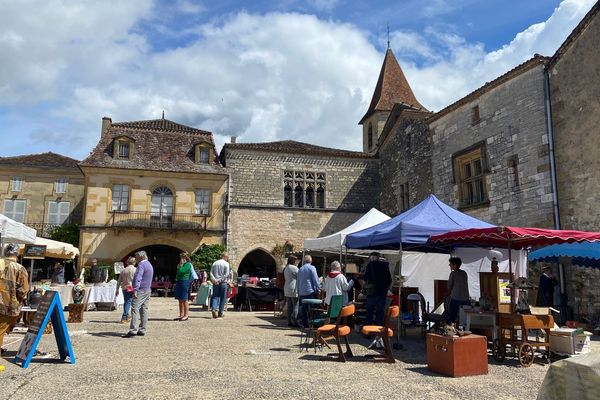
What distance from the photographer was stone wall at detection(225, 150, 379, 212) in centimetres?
2347

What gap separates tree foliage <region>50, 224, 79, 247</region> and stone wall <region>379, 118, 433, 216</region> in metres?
15.6

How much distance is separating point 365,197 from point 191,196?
893cm

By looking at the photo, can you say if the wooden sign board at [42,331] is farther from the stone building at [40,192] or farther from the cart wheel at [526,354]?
the stone building at [40,192]

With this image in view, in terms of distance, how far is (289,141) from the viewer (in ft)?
88.3

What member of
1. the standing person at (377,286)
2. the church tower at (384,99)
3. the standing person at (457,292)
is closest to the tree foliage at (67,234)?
the church tower at (384,99)

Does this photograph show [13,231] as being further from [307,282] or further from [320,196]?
[320,196]

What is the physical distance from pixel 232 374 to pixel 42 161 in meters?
24.7

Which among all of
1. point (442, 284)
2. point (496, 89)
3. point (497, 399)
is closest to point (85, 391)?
point (497, 399)

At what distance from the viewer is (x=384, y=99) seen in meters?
30.0

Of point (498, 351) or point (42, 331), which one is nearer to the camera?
point (42, 331)

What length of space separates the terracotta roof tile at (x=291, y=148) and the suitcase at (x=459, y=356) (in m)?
18.7

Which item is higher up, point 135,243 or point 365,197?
point 365,197

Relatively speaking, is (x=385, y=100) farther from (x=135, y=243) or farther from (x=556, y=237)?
(x=556, y=237)

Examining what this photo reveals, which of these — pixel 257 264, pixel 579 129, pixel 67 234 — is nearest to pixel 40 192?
pixel 67 234
